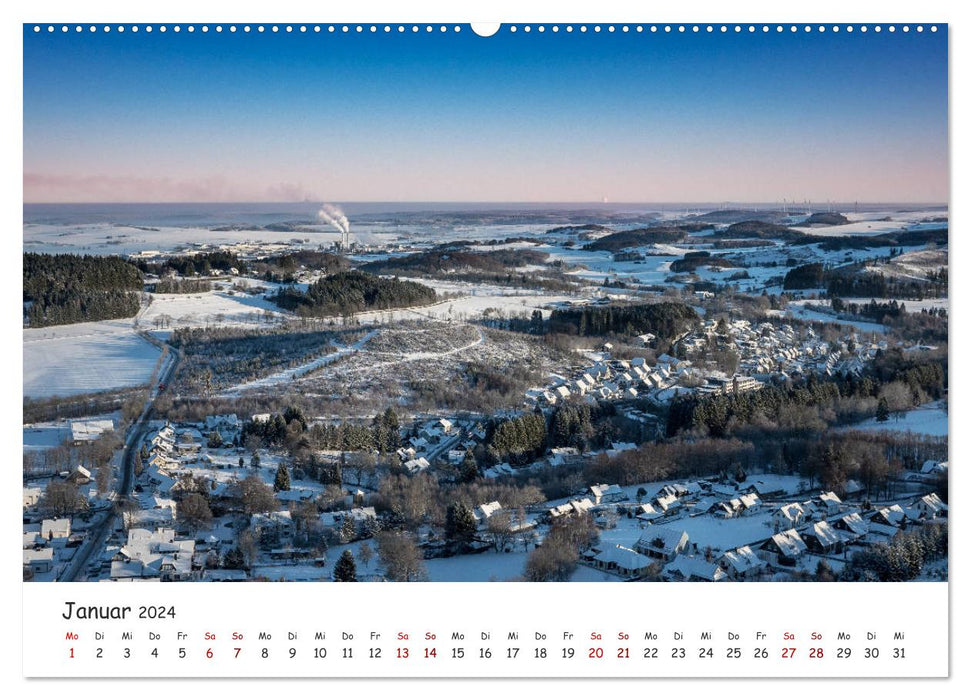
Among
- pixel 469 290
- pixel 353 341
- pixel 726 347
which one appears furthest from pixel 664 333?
pixel 353 341

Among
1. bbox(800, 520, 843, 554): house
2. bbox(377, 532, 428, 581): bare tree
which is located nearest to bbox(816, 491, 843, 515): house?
bbox(800, 520, 843, 554): house

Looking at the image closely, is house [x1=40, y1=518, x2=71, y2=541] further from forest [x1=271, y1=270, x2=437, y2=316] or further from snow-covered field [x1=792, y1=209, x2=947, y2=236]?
snow-covered field [x1=792, y1=209, x2=947, y2=236]

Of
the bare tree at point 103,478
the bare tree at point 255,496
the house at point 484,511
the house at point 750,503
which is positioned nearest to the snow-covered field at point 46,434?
the bare tree at point 103,478

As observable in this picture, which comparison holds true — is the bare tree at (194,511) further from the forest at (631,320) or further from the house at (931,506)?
the forest at (631,320)

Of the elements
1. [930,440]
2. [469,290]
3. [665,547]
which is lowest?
[665,547]

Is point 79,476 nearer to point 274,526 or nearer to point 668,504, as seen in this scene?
point 274,526
